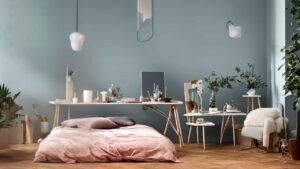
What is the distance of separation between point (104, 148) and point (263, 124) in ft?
7.40

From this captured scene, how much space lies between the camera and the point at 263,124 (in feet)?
22.9

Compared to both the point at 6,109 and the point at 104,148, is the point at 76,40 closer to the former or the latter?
the point at 6,109

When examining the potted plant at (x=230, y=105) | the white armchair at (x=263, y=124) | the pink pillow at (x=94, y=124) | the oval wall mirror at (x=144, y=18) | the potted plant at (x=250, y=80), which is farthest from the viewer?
the oval wall mirror at (x=144, y=18)

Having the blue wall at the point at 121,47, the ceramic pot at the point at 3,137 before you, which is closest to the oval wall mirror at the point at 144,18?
the blue wall at the point at 121,47

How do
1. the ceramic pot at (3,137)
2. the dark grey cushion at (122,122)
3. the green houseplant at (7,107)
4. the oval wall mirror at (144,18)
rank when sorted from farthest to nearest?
1. the oval wall mirror at (144,18)
2. the ceramic pot at (3,137)
3. the dark grey cushion at (122,122)
4. the green houseplant at (7,107)

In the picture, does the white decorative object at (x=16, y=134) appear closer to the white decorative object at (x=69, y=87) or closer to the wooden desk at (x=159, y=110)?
the wooden desk at (x=159, y=110)

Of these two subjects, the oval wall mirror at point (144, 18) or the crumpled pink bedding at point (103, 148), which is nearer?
the crumpled pink bedding at point (103, 148)

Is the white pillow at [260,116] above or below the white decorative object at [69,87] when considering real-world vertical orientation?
below

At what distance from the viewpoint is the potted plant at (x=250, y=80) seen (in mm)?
8000

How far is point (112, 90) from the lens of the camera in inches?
305

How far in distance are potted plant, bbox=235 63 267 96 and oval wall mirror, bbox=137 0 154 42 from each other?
153 cm

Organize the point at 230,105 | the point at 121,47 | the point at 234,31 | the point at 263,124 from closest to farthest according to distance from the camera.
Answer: the point at 263,124, the point at 230,105, the point at 234,31, the point at 121,47

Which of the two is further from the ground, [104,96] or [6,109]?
[104,96]

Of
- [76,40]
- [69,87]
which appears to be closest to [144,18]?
[76,40]
